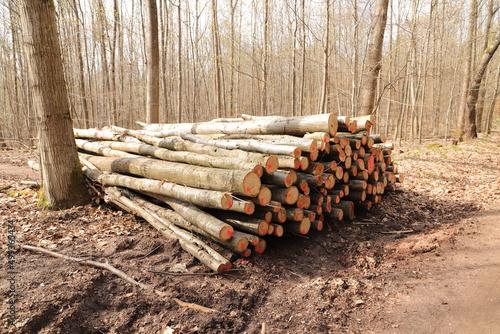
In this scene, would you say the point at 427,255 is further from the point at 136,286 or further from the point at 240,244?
the point at 136,286

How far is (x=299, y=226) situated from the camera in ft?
15.1

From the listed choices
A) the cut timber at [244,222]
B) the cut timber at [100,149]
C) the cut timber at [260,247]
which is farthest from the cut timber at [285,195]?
the cut timber at [100,149]

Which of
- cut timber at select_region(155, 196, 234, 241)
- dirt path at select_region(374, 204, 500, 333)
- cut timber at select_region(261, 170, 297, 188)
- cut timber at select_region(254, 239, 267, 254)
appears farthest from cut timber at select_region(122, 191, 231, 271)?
dirt path at select_region(374, 204, 500, 333)

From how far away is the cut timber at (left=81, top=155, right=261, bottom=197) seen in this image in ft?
12.6

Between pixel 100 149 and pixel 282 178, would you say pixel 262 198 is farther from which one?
pixel 100 149

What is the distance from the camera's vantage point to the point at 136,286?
3260mm

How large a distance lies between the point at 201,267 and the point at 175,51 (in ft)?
79.2

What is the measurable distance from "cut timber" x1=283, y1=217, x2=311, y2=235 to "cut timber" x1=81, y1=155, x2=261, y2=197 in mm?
1085

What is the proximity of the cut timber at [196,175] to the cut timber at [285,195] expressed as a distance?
58 centimetres

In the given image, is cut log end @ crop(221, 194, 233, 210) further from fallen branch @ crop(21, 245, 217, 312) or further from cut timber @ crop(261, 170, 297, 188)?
fallen branch @ crop(21, 245, 217, 312)

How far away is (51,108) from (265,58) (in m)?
11.5

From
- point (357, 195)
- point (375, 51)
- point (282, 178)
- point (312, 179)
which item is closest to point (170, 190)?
point (282, 178)

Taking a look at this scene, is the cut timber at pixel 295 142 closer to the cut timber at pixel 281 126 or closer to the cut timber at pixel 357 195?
the cut timber at pixel 281 126

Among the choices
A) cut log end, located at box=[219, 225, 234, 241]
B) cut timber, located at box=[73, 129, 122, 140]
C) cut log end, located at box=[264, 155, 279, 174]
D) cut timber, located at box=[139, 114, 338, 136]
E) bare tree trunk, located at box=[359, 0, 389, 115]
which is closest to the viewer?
cut log end, located at box=[219, 225, 234, 241]
